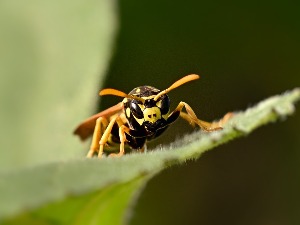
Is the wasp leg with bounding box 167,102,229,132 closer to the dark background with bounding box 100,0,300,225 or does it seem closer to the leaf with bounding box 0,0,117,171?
the leaf with bounding box 0,0,117,171

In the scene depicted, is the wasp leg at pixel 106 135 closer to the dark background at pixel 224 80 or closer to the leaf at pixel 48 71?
the leaf at pixel 48 71

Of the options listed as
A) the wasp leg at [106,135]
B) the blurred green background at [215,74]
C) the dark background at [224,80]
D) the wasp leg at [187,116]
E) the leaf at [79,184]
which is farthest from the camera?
the dark background at [224,80]

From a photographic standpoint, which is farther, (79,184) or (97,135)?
(97,135)

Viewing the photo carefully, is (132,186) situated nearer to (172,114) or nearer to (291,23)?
(172,114)

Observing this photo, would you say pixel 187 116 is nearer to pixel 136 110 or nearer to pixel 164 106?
pixel 164 106

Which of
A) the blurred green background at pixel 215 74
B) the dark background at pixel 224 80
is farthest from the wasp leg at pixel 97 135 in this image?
the dark background at pixel 224 80

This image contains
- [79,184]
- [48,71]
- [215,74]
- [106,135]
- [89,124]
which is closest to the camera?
[79,184]

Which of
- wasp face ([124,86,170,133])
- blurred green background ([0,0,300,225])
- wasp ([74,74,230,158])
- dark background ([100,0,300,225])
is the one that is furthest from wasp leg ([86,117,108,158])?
dark background ([100,0,300,225])

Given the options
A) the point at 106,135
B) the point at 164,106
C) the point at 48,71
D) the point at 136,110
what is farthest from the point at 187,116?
the point at 48,71
